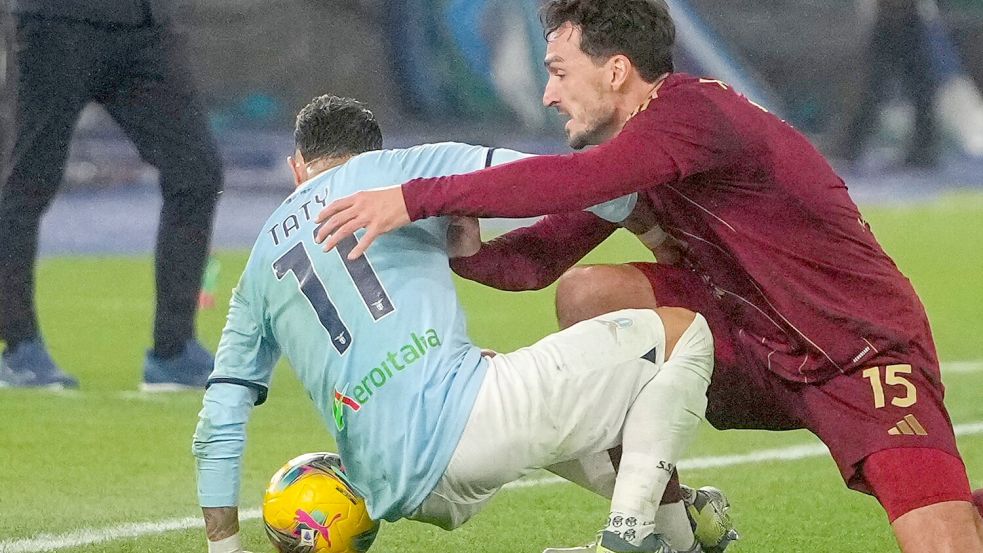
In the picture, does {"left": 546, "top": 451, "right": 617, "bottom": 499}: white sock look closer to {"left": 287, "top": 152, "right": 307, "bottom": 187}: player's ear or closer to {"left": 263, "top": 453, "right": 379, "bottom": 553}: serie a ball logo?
{"left": 263, "top": 453, "right": 379, "bottom": 553}: serie a ball logo

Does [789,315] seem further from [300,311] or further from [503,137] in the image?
[503,137]

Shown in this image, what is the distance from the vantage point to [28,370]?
6117 mm

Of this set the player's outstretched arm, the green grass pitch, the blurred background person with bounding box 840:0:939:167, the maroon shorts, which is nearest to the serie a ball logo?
the green grass pitch

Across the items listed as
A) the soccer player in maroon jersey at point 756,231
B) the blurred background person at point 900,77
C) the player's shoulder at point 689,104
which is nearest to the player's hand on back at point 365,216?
the soccer player in maroon jersey at point 756,231

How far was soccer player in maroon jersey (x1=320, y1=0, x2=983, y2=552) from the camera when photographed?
3082 mm

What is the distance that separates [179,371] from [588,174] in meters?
3.58

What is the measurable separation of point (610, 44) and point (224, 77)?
824cm

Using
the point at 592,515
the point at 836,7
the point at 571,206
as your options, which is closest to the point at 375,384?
the point at 571,206

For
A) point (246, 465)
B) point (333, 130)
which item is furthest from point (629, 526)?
point (246, 465)

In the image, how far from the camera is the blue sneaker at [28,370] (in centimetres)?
611

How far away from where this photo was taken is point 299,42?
37.3 feet

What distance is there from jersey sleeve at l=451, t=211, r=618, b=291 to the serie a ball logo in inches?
24.1

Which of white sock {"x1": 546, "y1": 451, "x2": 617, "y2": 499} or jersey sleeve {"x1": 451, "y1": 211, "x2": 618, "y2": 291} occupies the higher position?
jersey sleeve {"x1": 451, "y1": 211, "x2": 618, "y2": 291}

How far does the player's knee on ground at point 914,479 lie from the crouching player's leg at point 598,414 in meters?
0.42
